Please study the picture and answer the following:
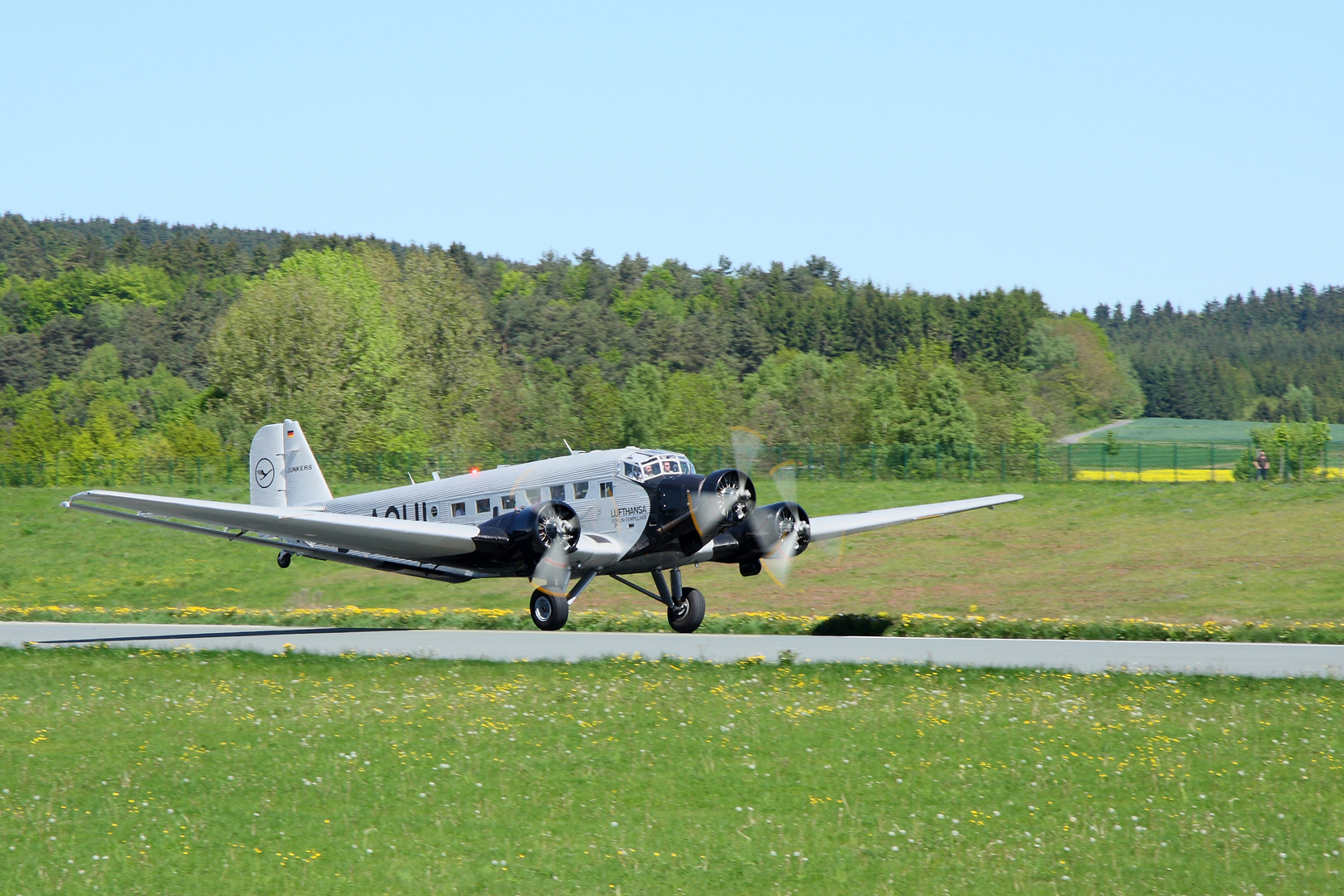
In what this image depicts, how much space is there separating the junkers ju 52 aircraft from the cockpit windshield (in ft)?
0.08

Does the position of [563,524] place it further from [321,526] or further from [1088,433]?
[1088,433]

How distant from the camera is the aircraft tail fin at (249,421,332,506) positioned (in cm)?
3291

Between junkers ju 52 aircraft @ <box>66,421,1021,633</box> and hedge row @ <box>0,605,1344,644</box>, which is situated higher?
junkers ju 52 aircraft @ <box>66,421,1021,633</box>

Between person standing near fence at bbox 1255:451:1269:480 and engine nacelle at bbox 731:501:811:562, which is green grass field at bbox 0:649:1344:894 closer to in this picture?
engine nacelle at bbox 731:501:811:562

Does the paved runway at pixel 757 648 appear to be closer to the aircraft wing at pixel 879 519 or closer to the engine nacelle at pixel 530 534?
the engine nacelle at pixel 530 534

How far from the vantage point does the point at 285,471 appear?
109 ft

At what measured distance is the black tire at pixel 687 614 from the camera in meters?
29.3

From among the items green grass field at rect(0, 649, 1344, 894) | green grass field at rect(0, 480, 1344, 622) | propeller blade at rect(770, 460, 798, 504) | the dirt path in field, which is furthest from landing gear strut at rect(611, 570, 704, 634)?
the dirt path in field

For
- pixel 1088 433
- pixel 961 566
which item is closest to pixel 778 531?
pixel 961 566

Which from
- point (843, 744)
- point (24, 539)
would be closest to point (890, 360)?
point (24, 539)

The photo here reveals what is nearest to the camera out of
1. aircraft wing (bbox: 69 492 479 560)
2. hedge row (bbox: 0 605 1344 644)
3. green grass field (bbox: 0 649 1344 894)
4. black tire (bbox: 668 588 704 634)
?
green grass field (bbox: 0 649 1344 894)

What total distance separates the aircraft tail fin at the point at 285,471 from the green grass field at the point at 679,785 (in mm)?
11683

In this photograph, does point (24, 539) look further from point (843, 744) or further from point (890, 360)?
point (890, 360)

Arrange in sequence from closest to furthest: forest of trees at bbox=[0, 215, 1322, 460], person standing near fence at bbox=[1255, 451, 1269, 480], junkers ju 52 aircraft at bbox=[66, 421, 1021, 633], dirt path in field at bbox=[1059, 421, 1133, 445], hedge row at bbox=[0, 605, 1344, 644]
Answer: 1. junkers ju 52 aircraft at bbox=[66, 421, 1021, 633]
2. hedge row at bbox=[0, 605, 1344, 644]
3. person standing near fence at bbox=[1255, 451, 1269, 480]
4. forest of trees at bbox=[0, 215, 1322, 460]
5. dirt path in field at bbox=[1059, 421, 1133, 445]
